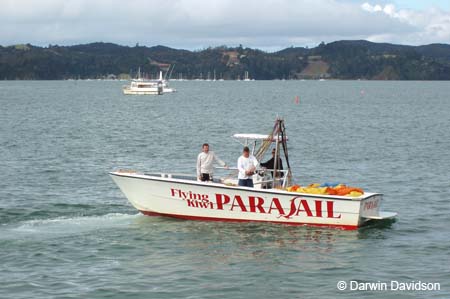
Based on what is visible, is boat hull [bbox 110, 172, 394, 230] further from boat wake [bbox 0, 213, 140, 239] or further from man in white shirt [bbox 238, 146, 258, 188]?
boat wake [bbox 0, 213, 140, 239]

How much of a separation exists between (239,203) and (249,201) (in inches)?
11.6

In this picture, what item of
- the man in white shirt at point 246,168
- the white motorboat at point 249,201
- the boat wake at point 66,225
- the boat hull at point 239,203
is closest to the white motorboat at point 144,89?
the boat wake at point 66,225

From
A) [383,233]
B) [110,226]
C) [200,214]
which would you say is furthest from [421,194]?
[110,226]

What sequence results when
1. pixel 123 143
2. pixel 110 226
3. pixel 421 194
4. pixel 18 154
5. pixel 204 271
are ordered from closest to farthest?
1. pixel 204 271
2. pixel 110 226
3. pixel 421 194
4. pixel 18 154
5. pixel 123 143

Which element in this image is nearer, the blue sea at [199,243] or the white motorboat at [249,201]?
the blue sea at [199,243]

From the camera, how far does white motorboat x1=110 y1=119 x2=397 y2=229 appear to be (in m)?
21.9

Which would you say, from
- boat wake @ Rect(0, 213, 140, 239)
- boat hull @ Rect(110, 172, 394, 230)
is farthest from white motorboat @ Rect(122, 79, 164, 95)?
boat hull @ Rect(110, 172, 394, 230)

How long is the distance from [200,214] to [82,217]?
12.0ft

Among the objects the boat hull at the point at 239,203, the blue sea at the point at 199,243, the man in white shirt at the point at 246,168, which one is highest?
the man in white shirt at the point at 246,168

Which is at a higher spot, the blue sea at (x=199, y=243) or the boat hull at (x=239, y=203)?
the boat hull at (x=239, y=203)

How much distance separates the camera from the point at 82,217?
2397cm

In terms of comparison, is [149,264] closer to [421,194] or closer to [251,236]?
[251,236]

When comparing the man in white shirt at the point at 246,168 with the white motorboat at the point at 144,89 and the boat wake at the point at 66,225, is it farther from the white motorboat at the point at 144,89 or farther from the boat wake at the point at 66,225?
the white motorboat at the point at 144,89

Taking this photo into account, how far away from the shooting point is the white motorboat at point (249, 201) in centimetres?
2186
